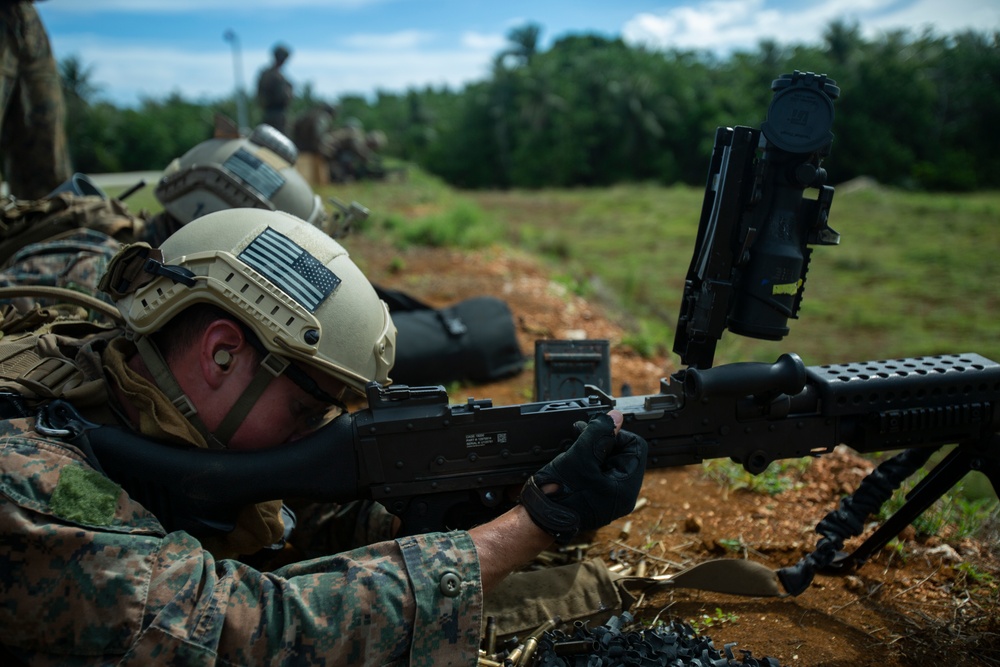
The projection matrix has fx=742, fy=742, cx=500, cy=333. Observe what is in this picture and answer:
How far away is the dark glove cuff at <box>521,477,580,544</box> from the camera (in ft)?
7.91

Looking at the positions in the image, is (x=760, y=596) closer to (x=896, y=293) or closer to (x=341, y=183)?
(x=896, y=293)

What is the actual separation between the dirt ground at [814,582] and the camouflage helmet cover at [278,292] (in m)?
1.74

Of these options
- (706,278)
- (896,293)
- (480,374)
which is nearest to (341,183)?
(896,293)

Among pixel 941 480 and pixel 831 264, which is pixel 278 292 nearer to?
pixel 941 480

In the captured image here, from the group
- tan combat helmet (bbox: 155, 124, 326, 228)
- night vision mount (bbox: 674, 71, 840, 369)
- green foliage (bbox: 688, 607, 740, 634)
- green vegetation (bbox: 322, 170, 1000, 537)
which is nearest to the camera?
night vision mount (bbox: 674, 71, 840, 369)

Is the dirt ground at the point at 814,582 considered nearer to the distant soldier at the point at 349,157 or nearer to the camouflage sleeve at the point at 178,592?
the camouflage sleeve at the point at 178,592

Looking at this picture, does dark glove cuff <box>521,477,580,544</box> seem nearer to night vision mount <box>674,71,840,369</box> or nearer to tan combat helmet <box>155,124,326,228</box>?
night vision mount <box>674,71,840,369</box>

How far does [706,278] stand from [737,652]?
1.45 meters

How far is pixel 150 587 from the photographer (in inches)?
77.5

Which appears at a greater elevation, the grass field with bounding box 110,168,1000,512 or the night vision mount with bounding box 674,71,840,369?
the night vision mount with bounding box 674,71,840,369

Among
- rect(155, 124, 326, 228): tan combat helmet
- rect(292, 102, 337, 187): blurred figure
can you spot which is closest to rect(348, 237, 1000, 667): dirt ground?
rect(155, 124, 326, 228): tan combat helmet

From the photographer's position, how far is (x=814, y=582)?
136 inches

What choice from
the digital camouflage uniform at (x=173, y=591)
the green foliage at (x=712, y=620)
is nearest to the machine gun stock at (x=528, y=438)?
the digital camouflage uniform at (x=173, y=591)

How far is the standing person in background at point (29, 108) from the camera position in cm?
676
